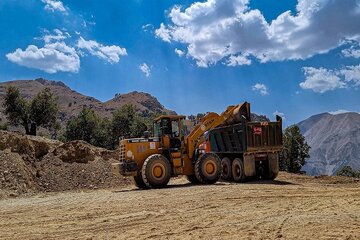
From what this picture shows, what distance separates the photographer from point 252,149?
18.4m

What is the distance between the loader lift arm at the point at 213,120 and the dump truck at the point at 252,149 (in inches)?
13.6

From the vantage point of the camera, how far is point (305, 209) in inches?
380

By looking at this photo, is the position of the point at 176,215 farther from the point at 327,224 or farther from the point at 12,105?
the point at 12,105

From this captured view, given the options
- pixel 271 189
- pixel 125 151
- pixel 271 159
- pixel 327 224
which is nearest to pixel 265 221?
pixel 327 224

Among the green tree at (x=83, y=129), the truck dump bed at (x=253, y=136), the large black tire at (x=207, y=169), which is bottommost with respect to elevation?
the large black tire at (x=207, y=169)

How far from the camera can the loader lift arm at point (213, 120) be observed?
17828 mm

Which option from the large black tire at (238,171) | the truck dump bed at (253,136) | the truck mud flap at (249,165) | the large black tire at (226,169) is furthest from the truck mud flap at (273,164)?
the large black tire at (226,169)

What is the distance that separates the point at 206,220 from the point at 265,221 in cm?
126

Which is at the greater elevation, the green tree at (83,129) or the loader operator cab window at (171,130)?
the green tree at (83,129)

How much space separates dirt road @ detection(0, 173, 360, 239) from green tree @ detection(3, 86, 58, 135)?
4026cm

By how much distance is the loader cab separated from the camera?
1747cm

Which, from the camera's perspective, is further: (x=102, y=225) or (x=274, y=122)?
(x=274, y=122)

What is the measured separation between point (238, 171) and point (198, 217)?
10435 mm

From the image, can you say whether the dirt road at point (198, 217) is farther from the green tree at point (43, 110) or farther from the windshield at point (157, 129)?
the green tree at point (43, 110)
